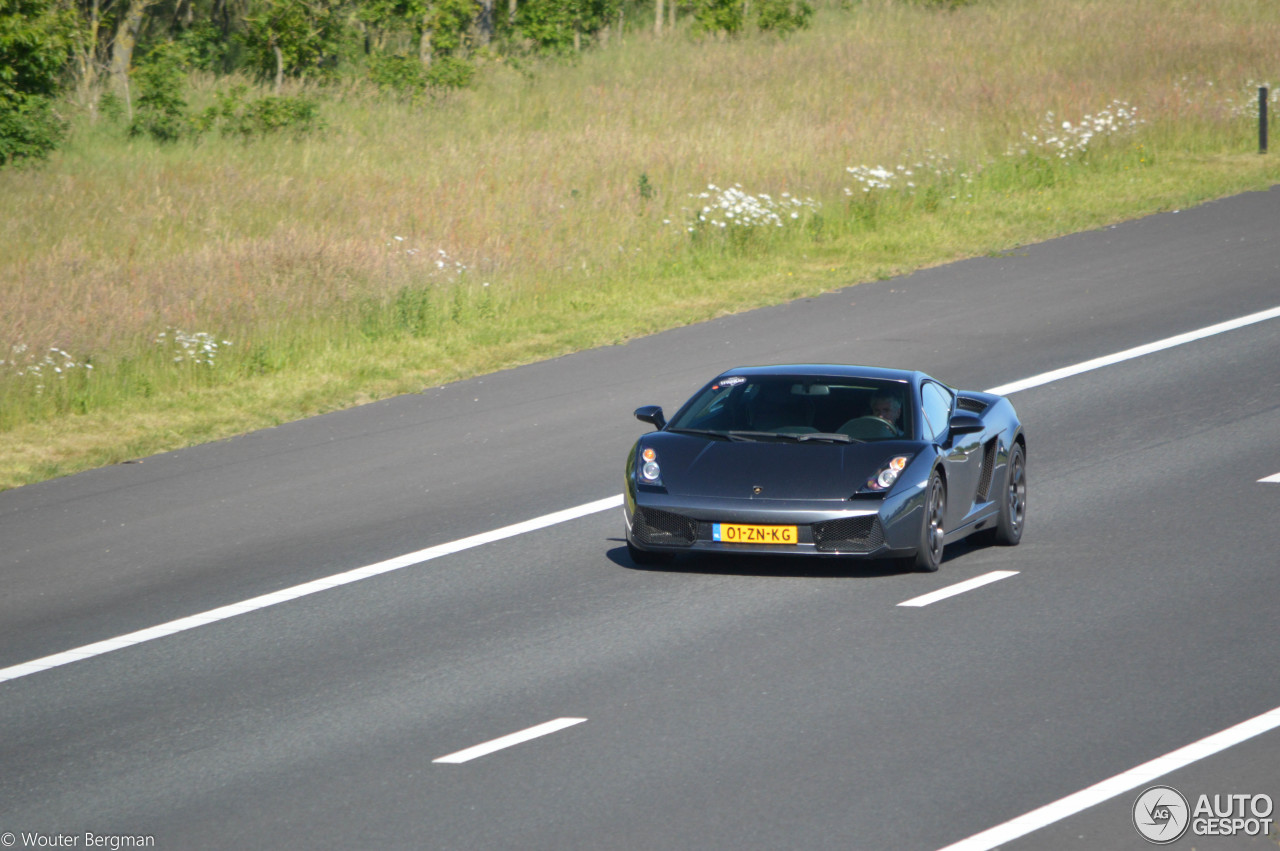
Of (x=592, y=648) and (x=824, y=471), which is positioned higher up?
Result: (x=824, y=471)

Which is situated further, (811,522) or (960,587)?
(960,587)

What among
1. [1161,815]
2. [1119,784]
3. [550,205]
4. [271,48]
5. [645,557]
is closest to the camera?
[1161,815]

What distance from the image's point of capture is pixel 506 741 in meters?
7.34

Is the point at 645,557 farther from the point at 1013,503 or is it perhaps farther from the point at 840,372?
the point at 1013,503

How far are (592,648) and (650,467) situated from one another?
195 centimetres

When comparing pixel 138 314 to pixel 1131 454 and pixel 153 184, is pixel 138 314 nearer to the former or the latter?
pixel 153 184

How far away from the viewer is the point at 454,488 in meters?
13.6

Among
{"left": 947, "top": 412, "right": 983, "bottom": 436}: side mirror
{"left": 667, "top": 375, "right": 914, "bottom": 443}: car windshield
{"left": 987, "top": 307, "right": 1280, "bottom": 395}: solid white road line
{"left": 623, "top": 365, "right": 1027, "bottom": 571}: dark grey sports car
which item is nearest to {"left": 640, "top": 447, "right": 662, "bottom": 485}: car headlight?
{"left": 623, "top": 365, "right": 1027, "bottom": 571}: dark grey sports car

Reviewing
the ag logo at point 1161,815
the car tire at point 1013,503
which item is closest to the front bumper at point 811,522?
the car tire at point 1013,503

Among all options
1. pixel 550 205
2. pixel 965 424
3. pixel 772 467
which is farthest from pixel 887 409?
pixel 550 205

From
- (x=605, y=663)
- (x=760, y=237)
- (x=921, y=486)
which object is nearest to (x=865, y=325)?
(x=760, y=237)

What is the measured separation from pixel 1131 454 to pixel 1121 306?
6827mm

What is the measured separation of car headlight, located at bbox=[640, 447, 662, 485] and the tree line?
58.5ft

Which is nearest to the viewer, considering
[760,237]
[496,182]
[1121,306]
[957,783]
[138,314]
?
[957,783]
